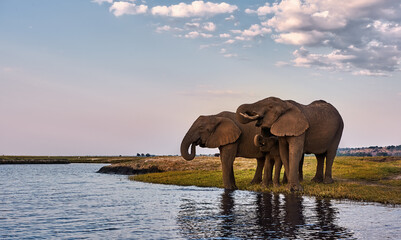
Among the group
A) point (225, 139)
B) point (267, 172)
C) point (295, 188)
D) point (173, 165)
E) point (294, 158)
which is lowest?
point (295, 188)

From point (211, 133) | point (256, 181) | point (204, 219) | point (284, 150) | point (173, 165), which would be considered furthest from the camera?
point (173, 165)

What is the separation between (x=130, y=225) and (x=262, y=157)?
14523 millimetres

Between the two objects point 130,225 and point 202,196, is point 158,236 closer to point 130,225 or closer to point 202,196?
point 130,225

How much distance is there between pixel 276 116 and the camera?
24.8m

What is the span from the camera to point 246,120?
24.6 meters

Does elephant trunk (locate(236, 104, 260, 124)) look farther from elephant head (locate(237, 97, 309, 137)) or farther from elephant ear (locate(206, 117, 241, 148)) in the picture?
elephant ear (locate(206, 117, 241, 148))

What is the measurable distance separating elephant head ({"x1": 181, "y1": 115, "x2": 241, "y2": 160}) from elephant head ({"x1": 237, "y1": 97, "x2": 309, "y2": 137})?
8.92 feet

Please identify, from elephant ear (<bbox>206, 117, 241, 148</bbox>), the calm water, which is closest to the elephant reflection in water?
the calm water

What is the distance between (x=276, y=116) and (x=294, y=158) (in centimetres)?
269

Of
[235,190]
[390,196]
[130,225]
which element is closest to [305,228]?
[130,225]

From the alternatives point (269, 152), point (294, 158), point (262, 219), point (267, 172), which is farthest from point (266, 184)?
point (262, 219)

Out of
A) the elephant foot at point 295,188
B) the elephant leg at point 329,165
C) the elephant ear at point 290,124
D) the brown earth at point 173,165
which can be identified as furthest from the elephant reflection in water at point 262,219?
the brown earth at point 173,165

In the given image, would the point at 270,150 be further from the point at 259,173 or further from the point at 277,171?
the point at 259,173

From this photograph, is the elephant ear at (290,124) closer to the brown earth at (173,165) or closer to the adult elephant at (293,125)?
the adult elephant at (293,125)
